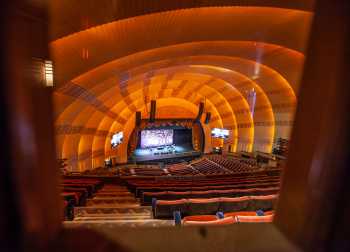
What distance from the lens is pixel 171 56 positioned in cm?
1041

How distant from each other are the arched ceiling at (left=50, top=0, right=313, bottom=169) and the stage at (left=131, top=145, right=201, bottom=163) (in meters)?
4.58

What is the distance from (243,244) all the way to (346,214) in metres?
0.49

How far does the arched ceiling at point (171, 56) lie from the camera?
5266 millimetres

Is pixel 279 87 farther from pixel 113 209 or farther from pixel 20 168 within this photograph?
pixel 20 168

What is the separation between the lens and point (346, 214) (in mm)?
949

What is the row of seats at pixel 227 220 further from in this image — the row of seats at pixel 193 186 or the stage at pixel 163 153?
the stage at pixel 163 153

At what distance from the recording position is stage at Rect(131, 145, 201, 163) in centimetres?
2470

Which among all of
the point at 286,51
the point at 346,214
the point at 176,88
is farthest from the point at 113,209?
the point at 176,88

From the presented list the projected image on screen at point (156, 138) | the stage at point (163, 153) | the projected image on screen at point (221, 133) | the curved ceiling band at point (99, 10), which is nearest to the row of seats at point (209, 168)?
the projected image on screen at point (221, 133)

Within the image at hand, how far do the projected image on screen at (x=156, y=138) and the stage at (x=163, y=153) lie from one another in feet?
1.81

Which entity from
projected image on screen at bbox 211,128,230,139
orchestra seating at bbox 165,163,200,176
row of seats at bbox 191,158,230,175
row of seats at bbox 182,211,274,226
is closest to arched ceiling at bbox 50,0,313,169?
row of seats at bbox 182,211,274,226

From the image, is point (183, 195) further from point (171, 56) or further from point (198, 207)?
point (171, 56)

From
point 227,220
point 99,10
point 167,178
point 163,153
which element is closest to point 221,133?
point 163,153

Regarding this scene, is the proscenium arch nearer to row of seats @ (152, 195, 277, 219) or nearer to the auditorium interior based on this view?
the auditorium interior
